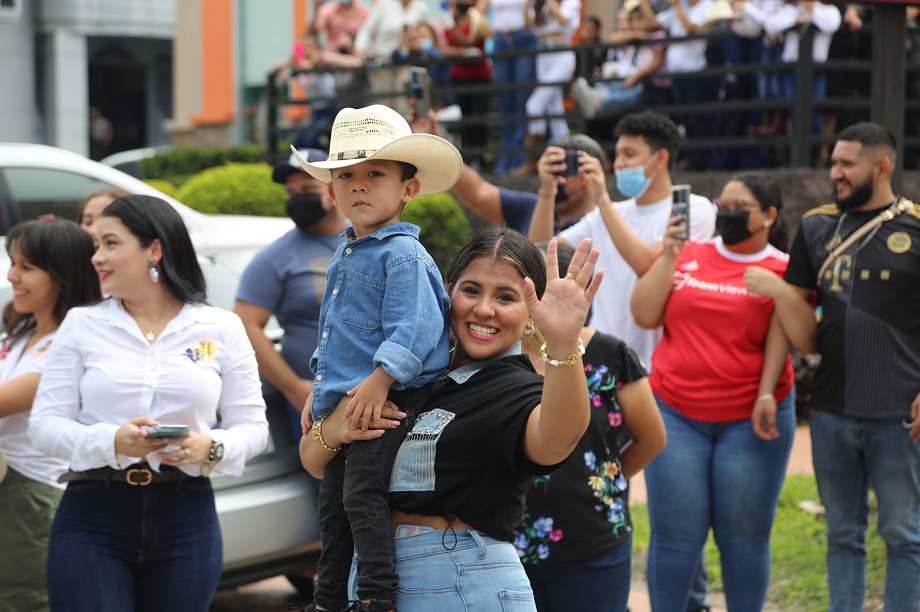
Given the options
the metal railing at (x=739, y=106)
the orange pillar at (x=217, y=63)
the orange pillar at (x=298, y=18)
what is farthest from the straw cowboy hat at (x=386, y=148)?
the orange pillar at (x=298, y=18)

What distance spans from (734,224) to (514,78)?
7.49 meters

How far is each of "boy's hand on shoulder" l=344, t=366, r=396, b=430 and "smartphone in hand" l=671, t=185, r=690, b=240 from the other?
2295mm

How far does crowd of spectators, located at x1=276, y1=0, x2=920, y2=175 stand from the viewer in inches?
401

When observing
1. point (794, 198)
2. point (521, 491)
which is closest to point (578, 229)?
point (521, 491)

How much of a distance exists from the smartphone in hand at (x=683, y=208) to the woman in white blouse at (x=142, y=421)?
1.82 metres

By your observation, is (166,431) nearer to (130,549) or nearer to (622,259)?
(130,549)

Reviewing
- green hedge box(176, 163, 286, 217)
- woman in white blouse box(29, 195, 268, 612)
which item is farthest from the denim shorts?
green hedge box(176, 163, 286, 217)

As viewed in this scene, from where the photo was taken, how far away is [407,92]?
12.9 m

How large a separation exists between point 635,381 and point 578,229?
55.9 inches

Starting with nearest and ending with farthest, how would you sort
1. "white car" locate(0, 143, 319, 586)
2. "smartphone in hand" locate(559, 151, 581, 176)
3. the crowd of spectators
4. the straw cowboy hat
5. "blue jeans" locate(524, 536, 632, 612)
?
the straw cowboy hat < "blue jeans" locate(524, 536, 632, 612) < "white car" locate(0, 143, 319, 586) < "smartphone in hand" locate(559, 151, 581, 176) < the crowd of spectators

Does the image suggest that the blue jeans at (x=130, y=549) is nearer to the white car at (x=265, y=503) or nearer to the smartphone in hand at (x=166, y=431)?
the smartphone in hand at (x=166, y=431)

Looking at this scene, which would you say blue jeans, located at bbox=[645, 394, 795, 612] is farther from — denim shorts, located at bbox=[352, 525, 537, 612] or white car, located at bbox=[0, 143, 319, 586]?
denim shorts, located at bbox=[352, 525, 537, 612]

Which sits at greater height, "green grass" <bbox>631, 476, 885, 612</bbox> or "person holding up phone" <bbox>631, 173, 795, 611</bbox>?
"person holding up phone" <bbox>631, 173, 795, 611</bbox>

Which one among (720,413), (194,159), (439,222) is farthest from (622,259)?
(194,159)
